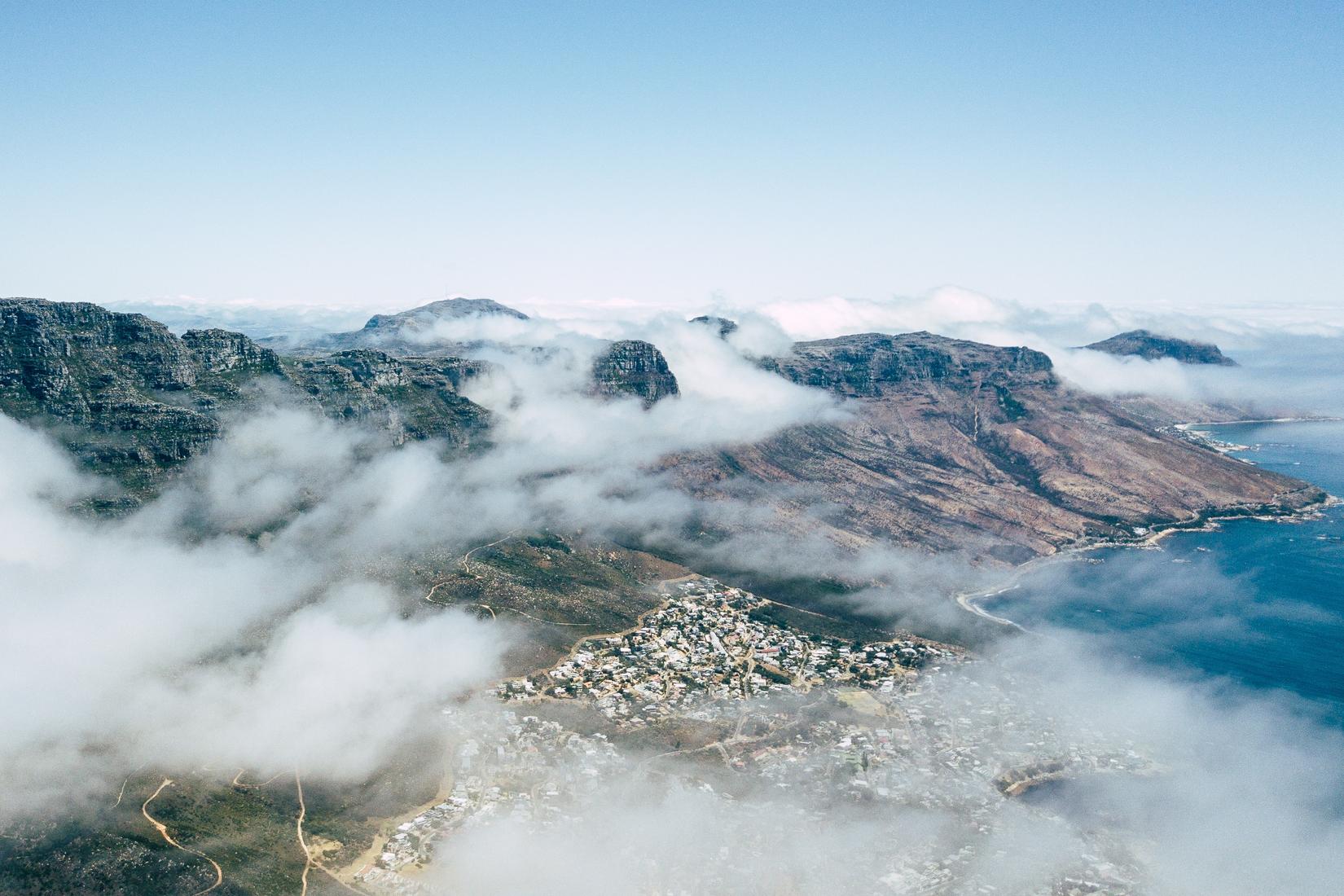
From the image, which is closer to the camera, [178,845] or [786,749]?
[178,845]

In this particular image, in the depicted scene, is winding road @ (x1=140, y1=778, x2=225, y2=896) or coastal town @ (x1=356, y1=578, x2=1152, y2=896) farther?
coastal town @ (x1=356, y1=578, x2=1152, y2=896)

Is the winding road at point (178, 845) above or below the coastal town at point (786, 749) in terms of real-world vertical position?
above

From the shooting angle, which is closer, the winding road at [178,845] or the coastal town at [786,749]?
the winding road at [178,845]

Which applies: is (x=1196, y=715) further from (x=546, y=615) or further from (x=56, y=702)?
(x=56, y=702)

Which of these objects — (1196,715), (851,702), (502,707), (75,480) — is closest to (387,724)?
(502,707)

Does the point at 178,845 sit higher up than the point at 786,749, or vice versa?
the point at 178,845

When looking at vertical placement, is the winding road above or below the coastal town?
above

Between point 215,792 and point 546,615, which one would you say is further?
point 546,615

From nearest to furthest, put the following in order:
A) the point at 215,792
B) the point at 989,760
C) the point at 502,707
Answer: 1. the point at 215,792
2. the point at 989,760
3. the point at 502,707
